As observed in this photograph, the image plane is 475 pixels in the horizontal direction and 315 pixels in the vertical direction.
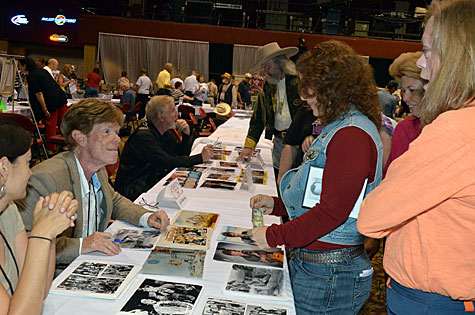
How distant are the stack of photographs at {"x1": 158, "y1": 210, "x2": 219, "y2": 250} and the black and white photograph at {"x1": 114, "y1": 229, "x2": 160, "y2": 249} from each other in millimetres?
44

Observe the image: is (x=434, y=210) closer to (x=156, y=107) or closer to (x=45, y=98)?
(x=156, y=107)

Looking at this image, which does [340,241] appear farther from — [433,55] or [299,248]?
[433,55]

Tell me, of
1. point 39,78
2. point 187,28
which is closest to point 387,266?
point 39,78

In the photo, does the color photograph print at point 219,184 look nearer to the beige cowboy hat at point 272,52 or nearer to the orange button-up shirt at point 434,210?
the beige cowboy hat at point 272,52

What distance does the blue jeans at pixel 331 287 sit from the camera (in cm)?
157

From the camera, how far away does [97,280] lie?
56.5 inches

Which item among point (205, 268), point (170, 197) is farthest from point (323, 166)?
point (170, 197)

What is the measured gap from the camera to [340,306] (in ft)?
5.21

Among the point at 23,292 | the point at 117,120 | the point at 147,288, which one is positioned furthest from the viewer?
the point at 117,120

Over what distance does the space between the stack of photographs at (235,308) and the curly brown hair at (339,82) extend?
0.66 metres

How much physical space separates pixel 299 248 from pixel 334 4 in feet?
51.3

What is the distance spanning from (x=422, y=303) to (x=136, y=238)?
120cm

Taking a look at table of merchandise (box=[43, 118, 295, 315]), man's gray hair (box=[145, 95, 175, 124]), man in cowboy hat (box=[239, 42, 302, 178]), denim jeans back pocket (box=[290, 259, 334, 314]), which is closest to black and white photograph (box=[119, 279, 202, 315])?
table of merchandise (box=[43, 118, 295, 315])

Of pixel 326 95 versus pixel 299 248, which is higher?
pixel 326 95
